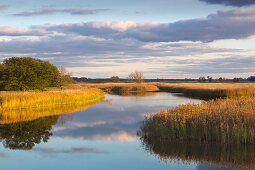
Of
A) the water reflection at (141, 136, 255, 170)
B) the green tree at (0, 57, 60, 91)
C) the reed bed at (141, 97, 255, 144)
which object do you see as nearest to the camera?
the water reflection at (141, 136, 255, 170)

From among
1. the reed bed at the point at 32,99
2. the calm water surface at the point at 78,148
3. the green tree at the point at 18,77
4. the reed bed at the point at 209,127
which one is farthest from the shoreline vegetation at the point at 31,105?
the reed bed at the point at 209,127

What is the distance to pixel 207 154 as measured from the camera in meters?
13.1

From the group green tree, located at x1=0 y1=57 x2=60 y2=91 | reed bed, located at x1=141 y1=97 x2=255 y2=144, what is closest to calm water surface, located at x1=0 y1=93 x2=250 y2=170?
reed bed, located at x1=141 y1=97 x2=255 y2=144

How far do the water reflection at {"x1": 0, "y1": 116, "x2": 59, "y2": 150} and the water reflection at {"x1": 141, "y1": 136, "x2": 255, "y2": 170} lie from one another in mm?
7503

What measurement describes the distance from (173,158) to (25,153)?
793 centimetres

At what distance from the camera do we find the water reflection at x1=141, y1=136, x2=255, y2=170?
11867 mm

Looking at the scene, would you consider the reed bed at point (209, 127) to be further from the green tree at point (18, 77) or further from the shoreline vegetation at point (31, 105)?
the green tree at point (18, 77)

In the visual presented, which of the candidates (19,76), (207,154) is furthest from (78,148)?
(19,76)

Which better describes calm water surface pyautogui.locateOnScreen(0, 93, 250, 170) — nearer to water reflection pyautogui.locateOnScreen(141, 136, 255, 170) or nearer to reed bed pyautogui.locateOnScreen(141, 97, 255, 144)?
water reflection pyautogui.locateOnScreen(141, 136, 255, 170)

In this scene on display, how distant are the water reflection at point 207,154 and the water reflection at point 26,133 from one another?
7.50 m

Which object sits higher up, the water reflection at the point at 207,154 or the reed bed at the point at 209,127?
the reed bed at the point at 209,127

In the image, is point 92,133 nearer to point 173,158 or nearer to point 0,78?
point 173,158

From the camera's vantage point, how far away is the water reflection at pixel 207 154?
467 inches

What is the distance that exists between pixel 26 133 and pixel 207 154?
519 inches
